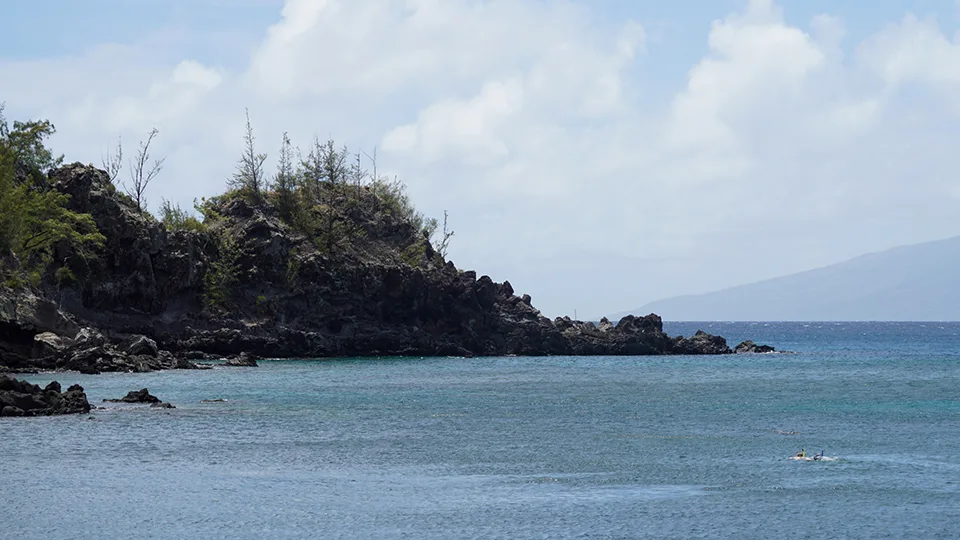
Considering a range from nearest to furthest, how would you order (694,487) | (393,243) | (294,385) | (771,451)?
(694,487) < (771,451) < (294,385) < (393,243)

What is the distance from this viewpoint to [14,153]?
102438 mm

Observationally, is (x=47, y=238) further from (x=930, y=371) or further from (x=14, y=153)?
(x=930, y=371)

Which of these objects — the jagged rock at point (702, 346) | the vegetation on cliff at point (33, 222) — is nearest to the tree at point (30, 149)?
the vegetation on cliff at point (33, 222)

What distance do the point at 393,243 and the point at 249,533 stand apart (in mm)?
122845

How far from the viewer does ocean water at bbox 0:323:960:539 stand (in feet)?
102

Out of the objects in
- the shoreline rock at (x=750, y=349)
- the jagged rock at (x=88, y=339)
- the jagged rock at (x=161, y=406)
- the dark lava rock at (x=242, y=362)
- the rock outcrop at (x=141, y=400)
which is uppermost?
the jagged rock at (x=88, y=339)

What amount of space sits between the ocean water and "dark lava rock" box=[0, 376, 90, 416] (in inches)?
65.7

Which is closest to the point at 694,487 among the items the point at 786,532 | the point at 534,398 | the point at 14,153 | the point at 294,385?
the point at 786,532

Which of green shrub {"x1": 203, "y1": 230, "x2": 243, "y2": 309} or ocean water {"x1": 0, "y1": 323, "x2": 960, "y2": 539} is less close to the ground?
green shrub {"x1": 203, "y1": 230, "x2": 243, "y2": 309}

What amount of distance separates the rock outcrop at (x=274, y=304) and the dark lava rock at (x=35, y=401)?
27.8m

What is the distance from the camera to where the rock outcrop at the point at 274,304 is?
10250 cm

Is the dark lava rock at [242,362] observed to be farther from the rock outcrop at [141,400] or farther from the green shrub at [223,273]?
the rock outcrop at [141,400]

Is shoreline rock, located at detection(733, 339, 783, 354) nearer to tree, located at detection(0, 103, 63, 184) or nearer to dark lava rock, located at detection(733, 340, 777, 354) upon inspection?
dark lava rock, located at detection(733, 340, 777, 354)

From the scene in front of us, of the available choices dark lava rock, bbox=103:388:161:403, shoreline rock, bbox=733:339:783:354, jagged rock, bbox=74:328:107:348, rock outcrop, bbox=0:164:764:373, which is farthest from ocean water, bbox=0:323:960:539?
shoreline rock, bbox=733:339:783:354
